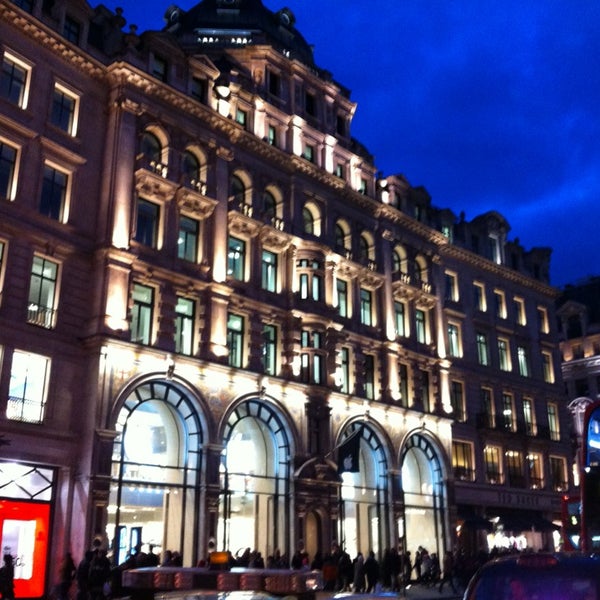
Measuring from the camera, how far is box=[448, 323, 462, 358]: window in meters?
47.2

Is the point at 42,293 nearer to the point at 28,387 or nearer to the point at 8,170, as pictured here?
the point at 28,387

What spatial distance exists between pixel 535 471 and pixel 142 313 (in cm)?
3120

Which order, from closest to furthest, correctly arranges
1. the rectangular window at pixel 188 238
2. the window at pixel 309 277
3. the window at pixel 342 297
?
1. the rectangular window at pixel 188 238
2. the window at pixel 309 277
3. the window at pixel 342 297

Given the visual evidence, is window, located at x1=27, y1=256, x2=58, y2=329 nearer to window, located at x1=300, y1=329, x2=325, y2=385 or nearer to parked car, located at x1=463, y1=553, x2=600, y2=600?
window, located at x1=300, y1=329, x2=325, y2=385

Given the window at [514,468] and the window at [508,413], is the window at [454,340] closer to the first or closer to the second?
the window at [508,413]

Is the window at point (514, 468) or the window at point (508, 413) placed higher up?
the window at point (508, 413)

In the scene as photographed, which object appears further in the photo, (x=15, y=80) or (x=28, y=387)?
(x=15, y=80)

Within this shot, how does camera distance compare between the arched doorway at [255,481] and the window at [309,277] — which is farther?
the window at [309,277]

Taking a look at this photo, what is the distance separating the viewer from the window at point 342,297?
3941 cm

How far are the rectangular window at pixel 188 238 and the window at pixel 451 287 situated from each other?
805 inches

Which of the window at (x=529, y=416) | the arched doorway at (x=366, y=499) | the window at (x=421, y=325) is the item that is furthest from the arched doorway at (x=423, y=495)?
the window at (x=529, y=416)

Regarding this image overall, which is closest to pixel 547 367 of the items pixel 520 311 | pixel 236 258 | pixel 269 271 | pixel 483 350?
pixel 520 311

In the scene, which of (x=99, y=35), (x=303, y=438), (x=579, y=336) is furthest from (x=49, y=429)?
(x=579, y=336)

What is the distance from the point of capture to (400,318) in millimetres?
43625
